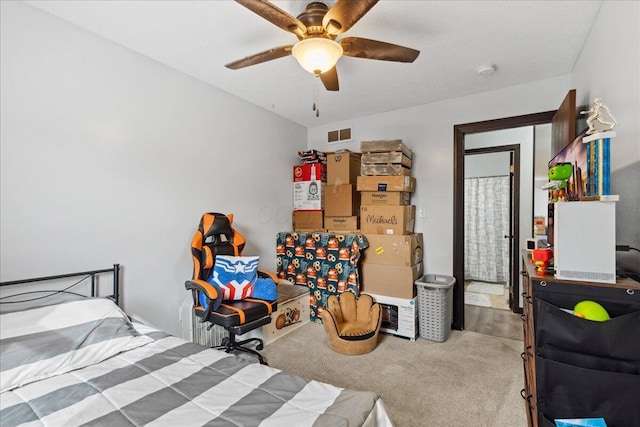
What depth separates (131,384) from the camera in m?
1.28

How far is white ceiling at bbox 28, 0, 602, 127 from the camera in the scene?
185 cm

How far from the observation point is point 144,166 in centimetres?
244

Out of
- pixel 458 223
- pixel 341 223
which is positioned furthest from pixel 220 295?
pixel 458 223

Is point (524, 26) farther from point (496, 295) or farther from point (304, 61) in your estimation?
point (496, 295)

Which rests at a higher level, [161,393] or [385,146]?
[385,146]

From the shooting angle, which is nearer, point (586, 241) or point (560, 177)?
point (586, 241)

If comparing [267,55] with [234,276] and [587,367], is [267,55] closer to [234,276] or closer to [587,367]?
[234,276]

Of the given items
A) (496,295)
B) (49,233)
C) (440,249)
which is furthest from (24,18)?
(496,295)

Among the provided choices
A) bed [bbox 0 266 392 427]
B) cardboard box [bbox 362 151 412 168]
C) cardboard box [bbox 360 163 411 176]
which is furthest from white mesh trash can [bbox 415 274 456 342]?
bed [bbox 0 266 392 427]

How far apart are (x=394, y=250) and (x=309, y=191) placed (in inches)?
54.1

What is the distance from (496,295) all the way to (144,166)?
4.94 metres

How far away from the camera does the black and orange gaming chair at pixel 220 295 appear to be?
2.29m

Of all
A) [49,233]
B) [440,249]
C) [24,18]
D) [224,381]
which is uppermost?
[24,18]

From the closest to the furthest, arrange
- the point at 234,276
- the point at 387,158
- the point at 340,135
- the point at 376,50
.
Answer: the point at 376,50 → the point at 234,276 → the point at 387,158 → the point at 340,135
